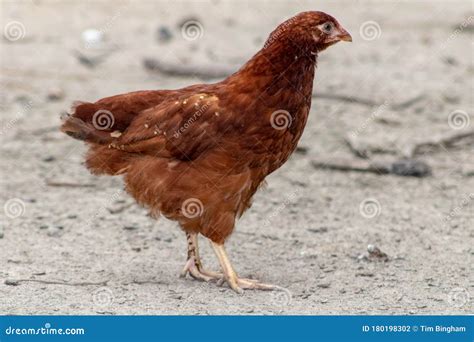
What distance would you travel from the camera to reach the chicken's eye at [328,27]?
16.7 feet

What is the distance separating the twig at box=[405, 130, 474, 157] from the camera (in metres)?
7.91

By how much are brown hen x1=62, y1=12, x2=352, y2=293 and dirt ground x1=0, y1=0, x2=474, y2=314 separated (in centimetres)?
48

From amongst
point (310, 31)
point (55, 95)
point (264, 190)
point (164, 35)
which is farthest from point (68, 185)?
point (164, 35)

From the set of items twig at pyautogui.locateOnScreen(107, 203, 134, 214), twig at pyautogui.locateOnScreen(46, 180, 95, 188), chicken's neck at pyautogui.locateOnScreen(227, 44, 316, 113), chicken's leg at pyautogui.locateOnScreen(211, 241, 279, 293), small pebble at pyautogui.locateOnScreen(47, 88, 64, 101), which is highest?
small pebble at pyautogui.locateOnScreen(47, 88, 64, 101)

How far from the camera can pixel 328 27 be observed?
5.11 meters

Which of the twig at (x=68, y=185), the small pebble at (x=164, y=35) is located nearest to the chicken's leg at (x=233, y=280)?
the twig at (x=68, y=185)

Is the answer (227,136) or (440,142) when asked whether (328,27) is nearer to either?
(227,136)

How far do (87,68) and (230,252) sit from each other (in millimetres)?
4683

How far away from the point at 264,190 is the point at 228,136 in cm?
169

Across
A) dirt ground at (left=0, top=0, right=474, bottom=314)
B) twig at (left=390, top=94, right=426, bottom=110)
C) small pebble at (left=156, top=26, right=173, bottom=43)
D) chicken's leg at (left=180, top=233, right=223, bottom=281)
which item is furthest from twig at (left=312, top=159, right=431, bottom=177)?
small pebble at (left=156, top=26, right=173, bottom=43)

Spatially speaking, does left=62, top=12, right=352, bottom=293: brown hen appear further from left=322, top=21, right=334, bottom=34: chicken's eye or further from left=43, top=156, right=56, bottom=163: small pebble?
left=43, top=156, right=56, bottom=163: small pebble

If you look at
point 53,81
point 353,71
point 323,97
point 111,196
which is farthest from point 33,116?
point 353,71

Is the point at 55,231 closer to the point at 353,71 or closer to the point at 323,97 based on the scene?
the point at 323,97

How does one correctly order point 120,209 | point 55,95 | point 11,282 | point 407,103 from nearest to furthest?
1. point 11,282
2. point 120,209
3. point 407,103
4. point 55,95
